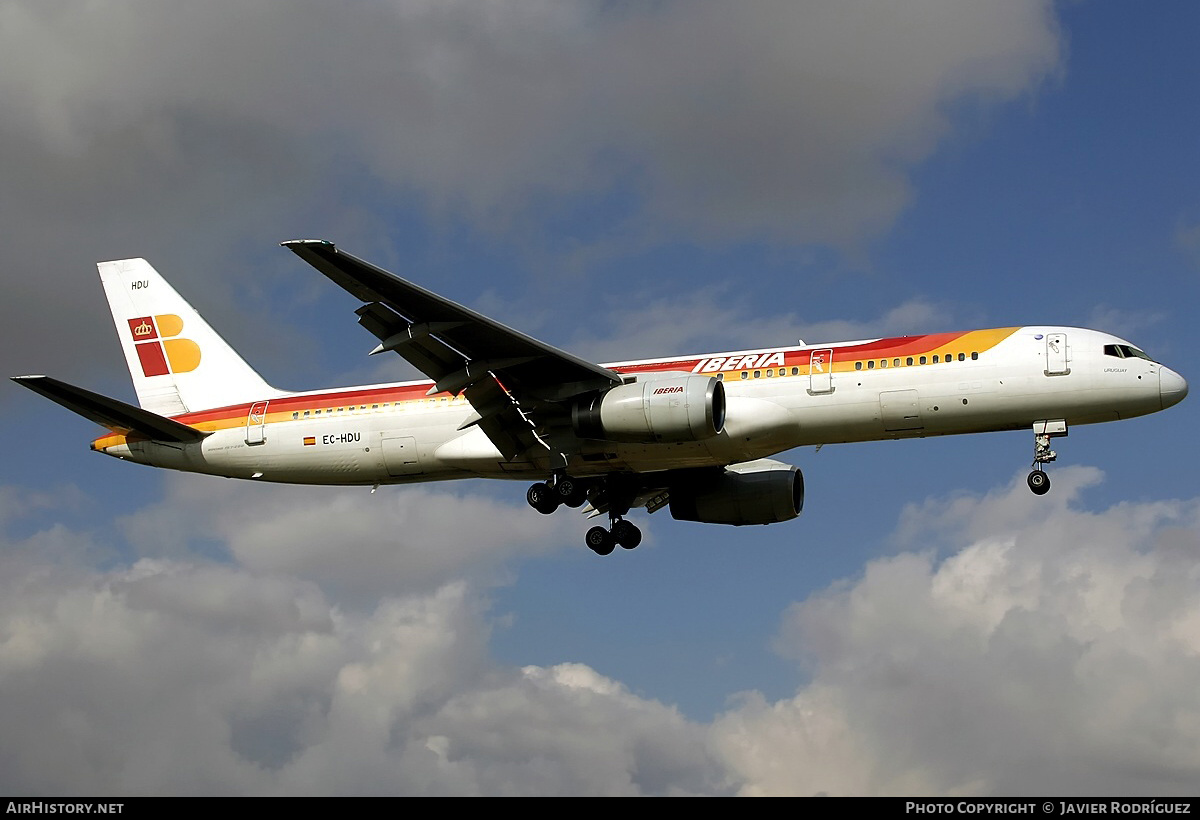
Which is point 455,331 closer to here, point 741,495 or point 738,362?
point 738,362

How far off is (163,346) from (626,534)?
16.6 meters

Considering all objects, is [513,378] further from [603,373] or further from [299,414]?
[299,414]

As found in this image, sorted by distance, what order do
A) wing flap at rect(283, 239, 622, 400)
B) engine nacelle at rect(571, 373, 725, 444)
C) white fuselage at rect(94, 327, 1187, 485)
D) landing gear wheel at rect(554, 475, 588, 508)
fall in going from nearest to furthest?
wing flap at rect(283, 239, 622, 400) < engine nacelle at rect(571, 373, 725, 444) < white fuselage at rect(94, 327, 1187, 485) < landing gear wheel at rect(554, 475, 588, 508)

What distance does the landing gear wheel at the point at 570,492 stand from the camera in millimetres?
37438

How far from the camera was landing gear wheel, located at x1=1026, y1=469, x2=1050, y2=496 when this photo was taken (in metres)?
34.4

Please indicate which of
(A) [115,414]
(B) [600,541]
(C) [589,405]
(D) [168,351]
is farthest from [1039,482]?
(D) [168,351]

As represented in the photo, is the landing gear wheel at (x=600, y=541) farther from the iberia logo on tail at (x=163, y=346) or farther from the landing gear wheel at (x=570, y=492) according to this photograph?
the iberia logo on tail at (x=163, y=346)

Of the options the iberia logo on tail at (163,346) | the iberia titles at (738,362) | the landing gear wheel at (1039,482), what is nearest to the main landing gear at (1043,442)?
the landing gear wheel at (1039,482)

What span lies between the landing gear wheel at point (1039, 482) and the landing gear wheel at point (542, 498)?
12.6 meters

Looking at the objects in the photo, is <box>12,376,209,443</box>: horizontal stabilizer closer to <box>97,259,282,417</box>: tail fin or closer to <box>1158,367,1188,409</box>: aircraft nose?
<box>97,259,282,417</box>: tail fin

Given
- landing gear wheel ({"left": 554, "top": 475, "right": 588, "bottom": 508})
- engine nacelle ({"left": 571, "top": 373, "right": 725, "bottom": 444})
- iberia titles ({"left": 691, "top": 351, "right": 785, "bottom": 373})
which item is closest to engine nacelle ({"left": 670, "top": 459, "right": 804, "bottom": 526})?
landing gear wheel ({"left": 554, "top": 475, "right": 588, "bottom": 508})

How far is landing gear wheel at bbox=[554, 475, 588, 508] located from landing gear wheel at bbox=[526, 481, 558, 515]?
23 centimetres
